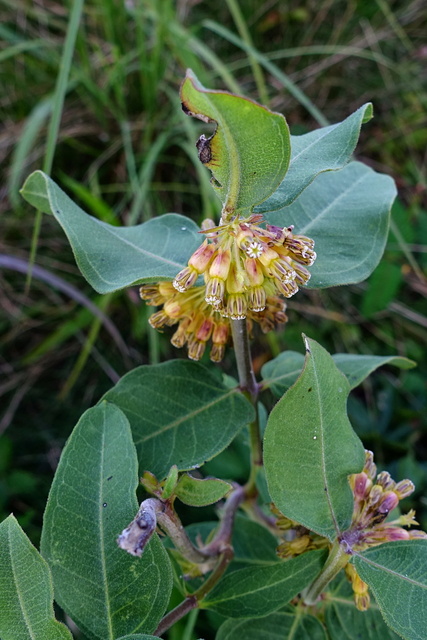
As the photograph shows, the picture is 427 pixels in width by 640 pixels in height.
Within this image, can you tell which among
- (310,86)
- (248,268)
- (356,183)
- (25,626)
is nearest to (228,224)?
(248,268)

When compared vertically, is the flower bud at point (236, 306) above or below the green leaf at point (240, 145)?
below

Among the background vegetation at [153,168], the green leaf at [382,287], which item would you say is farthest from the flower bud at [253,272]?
the green leaf at [382,287]

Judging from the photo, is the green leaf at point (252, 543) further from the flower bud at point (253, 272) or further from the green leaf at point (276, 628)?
the flower bud at point (253, 272)

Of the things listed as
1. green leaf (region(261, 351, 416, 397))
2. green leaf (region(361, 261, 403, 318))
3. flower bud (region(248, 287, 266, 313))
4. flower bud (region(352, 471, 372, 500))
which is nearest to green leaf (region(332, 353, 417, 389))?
green leaf (region(261, 351, 416, 397))

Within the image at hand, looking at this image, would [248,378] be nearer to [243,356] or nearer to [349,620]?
[243,356]

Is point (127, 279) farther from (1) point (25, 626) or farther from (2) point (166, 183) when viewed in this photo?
(2) point (166, 183)

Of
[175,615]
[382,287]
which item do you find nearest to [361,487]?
[175,615]
